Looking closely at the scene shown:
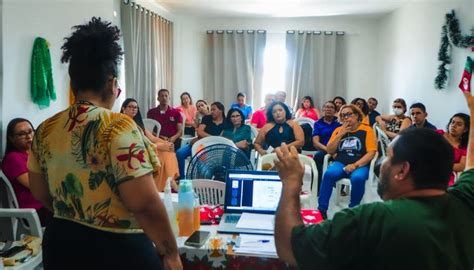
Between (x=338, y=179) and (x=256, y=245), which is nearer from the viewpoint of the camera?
A: (x=256, y=245)

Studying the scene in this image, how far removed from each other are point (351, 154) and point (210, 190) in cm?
191

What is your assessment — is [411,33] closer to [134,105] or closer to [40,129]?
[134,105]

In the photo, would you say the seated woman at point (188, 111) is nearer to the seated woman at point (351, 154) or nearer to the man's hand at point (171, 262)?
the seated woman at point (351, 154)

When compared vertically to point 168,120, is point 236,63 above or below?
above

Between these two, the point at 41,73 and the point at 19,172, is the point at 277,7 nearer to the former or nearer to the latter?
the point at 41,73

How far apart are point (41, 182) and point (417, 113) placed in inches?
157

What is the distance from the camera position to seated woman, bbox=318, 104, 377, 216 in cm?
358

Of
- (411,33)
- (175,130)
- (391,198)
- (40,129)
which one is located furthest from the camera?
(411,33)

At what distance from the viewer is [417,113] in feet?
14.1

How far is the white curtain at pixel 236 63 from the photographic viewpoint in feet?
24.8

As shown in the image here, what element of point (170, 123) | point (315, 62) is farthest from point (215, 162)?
point (315, 62)

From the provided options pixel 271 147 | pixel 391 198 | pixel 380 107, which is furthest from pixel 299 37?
pixel 391 198

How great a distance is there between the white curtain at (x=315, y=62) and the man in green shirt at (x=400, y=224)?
661 centimetres

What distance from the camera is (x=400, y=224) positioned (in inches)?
34.1
